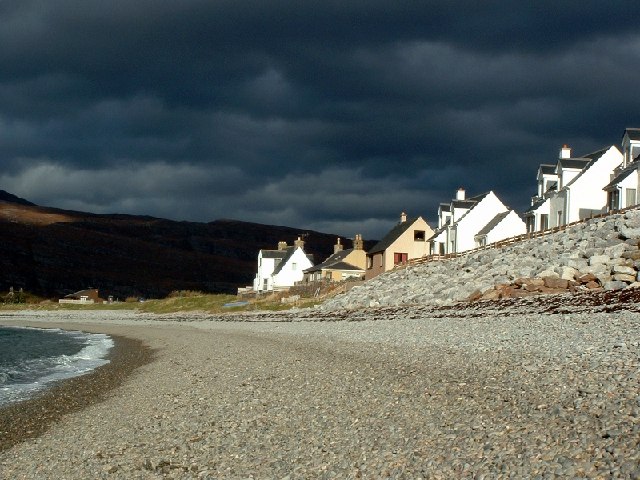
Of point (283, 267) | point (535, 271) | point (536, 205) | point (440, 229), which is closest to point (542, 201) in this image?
point (536, 205)

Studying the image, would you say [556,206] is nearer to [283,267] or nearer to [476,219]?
[476,219]

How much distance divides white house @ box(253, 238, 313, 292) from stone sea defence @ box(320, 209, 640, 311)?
3830cm

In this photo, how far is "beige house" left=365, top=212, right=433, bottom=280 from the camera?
6906cm

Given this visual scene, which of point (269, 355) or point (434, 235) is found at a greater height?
point (434, 235)

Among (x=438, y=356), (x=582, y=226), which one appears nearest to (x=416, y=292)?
(x=582, y=226)

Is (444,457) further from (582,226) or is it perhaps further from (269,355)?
(582,226)

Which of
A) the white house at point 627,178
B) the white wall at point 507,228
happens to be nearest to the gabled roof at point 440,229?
the white wall at point 507,228

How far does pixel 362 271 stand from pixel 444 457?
231 ft

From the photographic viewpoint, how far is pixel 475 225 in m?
61.8

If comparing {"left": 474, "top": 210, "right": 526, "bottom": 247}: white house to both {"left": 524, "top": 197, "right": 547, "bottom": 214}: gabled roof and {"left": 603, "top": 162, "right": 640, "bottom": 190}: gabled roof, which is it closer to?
{"left": 524, "top": 197, "right": 547, "bottom": 214}: gabled roof

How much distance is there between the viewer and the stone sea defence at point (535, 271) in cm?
2946

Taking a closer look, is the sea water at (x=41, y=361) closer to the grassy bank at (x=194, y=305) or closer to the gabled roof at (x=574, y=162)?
the grassy bank at (x=194, y=305)

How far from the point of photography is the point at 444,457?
29.5 feet

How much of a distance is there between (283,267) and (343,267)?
13.2 meters
